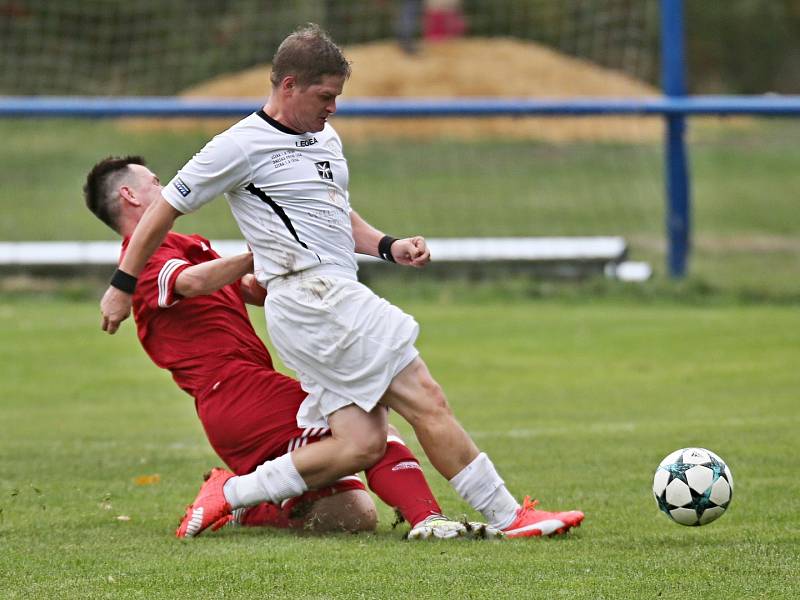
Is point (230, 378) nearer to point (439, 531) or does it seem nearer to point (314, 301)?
point (314, 301)

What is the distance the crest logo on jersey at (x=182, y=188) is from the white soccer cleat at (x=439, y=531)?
156cm

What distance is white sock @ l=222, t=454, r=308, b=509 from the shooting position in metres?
5.71

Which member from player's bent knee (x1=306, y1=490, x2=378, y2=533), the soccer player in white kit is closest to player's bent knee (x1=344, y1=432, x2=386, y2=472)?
the soccer player in white kit

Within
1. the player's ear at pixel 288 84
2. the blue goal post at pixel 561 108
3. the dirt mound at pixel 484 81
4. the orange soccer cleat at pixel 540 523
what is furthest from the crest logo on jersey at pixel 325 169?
the dirt mound at pixel 484 81

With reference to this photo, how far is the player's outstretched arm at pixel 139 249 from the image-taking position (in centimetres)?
553

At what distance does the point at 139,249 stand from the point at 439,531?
1580mm

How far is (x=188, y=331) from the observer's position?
6.14m

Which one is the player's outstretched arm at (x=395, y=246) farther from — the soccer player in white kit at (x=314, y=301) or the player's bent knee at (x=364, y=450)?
the player's bent knee at (x=364, y=450)

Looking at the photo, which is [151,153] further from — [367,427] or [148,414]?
[367,427]

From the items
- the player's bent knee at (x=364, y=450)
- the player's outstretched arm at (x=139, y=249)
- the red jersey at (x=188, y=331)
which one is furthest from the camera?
the red jersey at (x=188, y=331)

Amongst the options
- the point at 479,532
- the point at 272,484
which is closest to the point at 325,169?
the point at 272,484

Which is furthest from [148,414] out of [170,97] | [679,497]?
[170,97]

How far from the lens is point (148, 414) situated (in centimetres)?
945

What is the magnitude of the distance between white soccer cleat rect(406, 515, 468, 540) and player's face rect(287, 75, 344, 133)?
1628 millimetres
